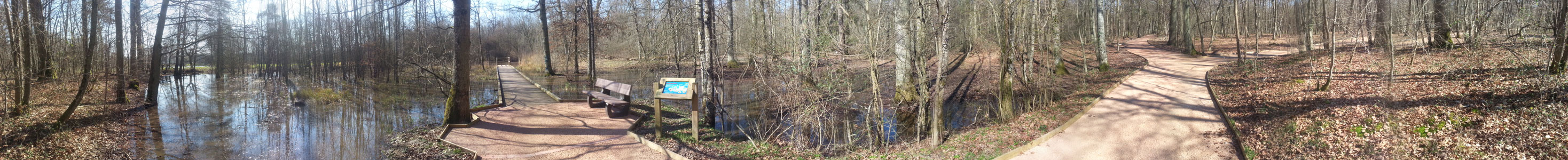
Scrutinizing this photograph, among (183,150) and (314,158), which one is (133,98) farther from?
(314,158)

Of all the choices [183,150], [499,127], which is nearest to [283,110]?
[183,150]

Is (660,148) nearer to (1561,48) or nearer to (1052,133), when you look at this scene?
(1052,133)

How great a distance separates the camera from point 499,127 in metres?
9.48

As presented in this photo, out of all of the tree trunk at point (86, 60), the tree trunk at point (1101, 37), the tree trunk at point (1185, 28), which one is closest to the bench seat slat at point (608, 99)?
the tree trunk at point (86, 60)

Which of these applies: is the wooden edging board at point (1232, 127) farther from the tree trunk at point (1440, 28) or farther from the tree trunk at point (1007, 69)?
the tree trunk at point (1440, 28)

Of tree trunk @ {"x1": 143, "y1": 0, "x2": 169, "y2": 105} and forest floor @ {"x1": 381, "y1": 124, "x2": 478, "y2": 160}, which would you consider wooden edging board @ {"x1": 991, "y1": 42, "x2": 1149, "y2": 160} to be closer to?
forest floor @ {"x1": 381, "y1": 124, "x2": 478, "y2": 160}

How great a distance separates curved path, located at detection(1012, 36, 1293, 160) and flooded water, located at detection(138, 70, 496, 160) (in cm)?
753

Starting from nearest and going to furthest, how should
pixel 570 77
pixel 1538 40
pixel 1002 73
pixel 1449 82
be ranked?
1. pixel 1449 82
2. pixel 1538 40
3. pixel 1002 73
4. pixel 570 77

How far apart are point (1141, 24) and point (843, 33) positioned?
45175mm

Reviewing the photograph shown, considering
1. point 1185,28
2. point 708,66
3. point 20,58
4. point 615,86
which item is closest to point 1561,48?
point 708,66

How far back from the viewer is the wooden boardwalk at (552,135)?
753cm

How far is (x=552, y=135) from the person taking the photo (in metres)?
8.77

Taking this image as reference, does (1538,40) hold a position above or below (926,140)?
above

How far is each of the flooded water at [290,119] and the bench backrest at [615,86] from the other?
2.50 meters
